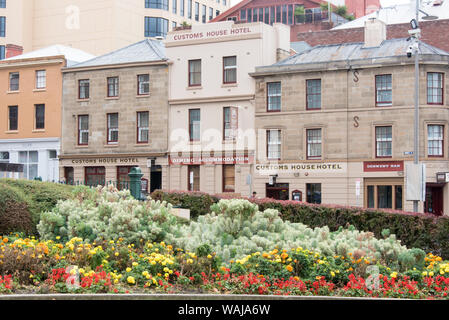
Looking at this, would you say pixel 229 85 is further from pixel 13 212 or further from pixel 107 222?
pixel 13 212

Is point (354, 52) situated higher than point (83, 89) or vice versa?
point (354, 52)

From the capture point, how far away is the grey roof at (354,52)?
45031 mm

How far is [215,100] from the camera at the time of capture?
4884 centimetres

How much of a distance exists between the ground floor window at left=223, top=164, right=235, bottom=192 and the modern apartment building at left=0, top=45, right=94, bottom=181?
1425 centimetres

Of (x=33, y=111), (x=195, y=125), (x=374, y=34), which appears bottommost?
(x=195, y=125)

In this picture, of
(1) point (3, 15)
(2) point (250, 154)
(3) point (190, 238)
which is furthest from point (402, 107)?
(1) point (3, 15)

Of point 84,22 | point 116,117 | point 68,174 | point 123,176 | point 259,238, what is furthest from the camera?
point 84,22

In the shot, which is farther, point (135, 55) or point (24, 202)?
point (135, 55)

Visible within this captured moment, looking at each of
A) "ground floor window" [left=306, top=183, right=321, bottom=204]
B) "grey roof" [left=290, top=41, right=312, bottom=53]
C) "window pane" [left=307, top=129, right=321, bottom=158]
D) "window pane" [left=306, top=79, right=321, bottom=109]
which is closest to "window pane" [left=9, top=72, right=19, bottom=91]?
"grey roof" [left=290, top=41, right=312, bottom=53]

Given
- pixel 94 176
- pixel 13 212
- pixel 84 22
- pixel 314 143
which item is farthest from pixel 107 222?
pixel 84 22

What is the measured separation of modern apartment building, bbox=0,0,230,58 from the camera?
78375 mm

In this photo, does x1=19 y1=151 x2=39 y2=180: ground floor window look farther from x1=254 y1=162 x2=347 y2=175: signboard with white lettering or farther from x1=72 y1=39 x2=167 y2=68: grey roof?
x1=254 y1=162 x2=347 y2=175: signboard with white lettering

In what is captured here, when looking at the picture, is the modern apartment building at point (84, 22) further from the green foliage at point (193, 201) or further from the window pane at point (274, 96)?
the green foliage at point (193, 201)

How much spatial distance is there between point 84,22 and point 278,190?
41.2m
